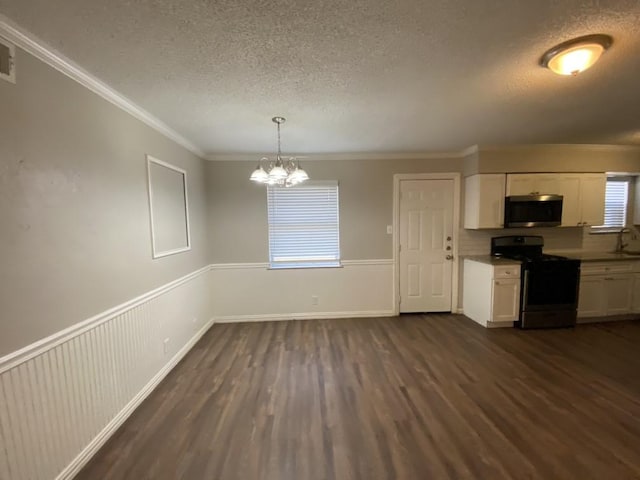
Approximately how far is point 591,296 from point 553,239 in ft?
2.90

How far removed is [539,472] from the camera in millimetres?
1642

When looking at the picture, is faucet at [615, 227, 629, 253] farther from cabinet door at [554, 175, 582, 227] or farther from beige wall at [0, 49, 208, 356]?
beige wall at [0, 49, 208, 356]

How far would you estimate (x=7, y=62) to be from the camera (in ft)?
4.46

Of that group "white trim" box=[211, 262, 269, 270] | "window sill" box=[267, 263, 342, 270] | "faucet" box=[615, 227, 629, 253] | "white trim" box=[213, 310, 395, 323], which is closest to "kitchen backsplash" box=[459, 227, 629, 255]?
"faucet" box=[615, 227, 629, 253]

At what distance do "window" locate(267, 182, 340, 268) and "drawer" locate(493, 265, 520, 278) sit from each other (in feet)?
6.90

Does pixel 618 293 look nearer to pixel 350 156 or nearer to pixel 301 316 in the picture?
pixel 350 156

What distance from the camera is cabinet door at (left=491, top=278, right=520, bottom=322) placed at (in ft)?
12.0

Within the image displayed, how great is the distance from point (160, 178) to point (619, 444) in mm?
4132

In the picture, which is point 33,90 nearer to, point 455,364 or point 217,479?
point 217,479

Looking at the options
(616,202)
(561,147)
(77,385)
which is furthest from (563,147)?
(77,385)

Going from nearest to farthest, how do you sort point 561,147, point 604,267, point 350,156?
point 604,267 < point 561,147 < point 350,156

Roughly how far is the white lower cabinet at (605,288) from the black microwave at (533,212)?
73 centimetres

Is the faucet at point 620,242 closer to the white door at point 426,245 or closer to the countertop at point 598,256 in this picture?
the countertop at point 598,256

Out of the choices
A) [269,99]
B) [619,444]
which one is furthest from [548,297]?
[269,99]
